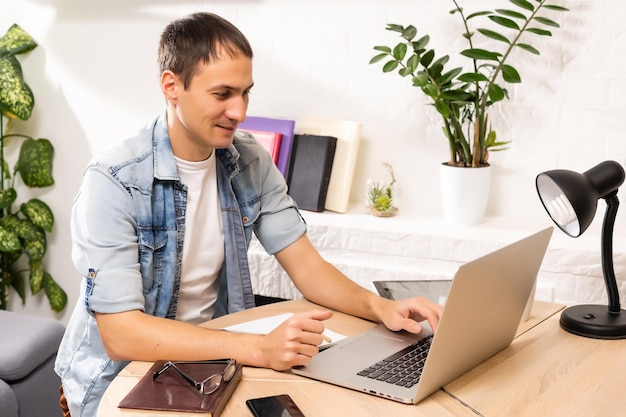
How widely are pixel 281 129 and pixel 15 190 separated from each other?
4.44 ft

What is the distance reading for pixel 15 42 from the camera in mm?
3453

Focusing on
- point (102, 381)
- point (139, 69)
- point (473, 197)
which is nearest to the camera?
point (102, 381)

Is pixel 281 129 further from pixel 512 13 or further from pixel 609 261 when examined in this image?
pixel 609 261

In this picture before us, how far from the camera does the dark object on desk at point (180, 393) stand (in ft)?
4.30

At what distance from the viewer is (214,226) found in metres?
2.00

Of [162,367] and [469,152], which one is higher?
[469,152]

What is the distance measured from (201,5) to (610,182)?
200 centimetres

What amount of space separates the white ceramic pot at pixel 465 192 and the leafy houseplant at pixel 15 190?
1.77 meters

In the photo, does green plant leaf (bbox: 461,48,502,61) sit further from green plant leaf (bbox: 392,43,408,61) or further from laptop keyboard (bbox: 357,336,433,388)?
laptop keyboard (bbox: 357,336,433,388)

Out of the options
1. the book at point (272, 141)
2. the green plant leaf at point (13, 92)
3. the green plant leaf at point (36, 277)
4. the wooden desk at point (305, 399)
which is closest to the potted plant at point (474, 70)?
the book at point (272, 141)

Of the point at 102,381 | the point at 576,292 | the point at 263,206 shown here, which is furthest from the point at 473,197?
the point at 102,381

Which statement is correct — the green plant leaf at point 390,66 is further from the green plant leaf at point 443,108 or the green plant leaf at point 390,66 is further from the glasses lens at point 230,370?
the glasses lens at point 230,370

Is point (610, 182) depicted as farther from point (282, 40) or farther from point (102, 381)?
point (282, 40)

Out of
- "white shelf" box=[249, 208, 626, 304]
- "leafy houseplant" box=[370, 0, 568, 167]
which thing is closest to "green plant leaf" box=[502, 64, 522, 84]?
"leafy houseplant" box=[370, 0, 568, 167]
